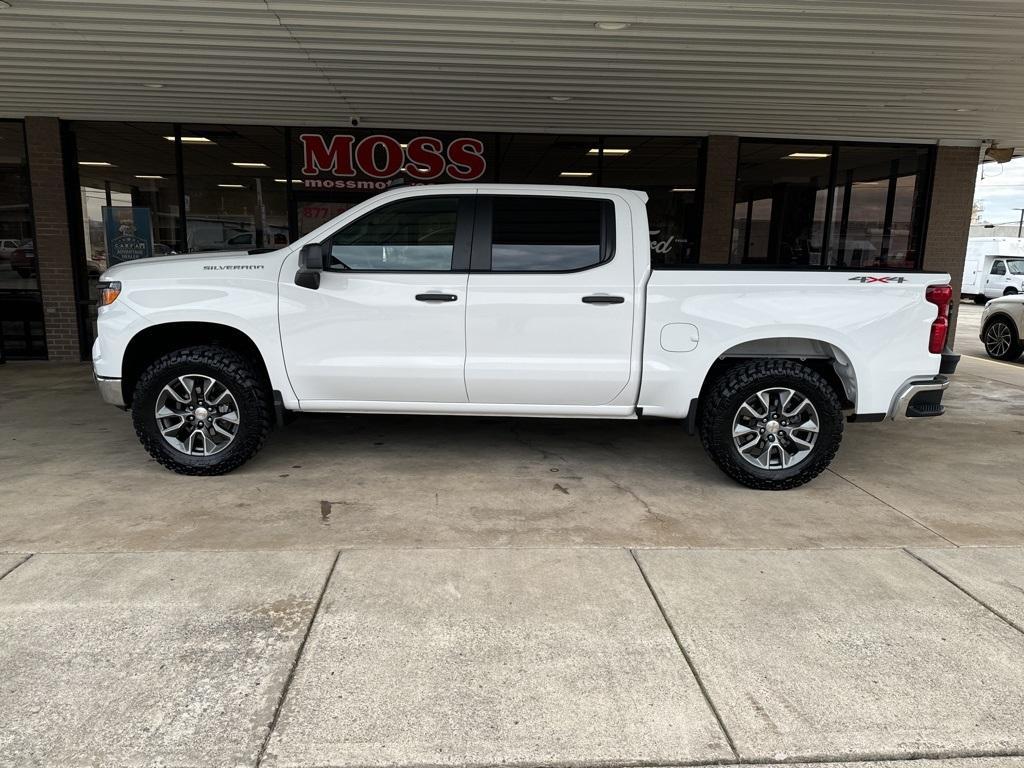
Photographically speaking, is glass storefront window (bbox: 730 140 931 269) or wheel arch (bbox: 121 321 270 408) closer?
wheel arch (bbox: 121 321 270 408)

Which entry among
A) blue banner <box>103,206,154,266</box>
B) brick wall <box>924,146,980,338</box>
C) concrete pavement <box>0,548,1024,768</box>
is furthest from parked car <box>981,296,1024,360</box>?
blue banner <box>103,206,154,266</box>

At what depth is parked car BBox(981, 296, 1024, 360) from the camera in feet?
39.7

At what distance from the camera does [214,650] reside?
3.02 metres

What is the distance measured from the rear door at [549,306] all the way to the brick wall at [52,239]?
7.36 m

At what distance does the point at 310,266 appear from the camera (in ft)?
15.4

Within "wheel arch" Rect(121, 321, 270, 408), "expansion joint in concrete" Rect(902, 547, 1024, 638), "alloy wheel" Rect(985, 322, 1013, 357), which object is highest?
"wheel arch" Rect(121, 321, 270, 408)

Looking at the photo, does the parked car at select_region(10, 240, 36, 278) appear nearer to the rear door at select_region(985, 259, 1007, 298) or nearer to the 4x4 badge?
the 4x4 badge

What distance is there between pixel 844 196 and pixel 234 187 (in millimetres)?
9169

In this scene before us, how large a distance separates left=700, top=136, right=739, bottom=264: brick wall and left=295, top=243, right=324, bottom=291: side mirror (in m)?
6.60

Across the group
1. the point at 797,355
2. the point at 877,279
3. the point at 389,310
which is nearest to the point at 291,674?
the point at 389,310

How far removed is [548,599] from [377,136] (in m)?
8.36

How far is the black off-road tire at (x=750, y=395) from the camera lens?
4887 millimetres

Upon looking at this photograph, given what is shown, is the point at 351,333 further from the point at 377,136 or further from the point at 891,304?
the point at 377,136

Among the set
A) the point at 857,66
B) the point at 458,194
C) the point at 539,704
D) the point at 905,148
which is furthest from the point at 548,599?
the point at 905,148
